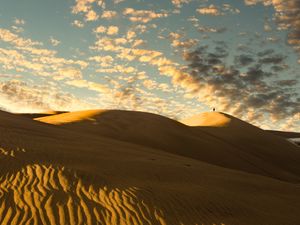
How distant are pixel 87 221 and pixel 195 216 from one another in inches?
108

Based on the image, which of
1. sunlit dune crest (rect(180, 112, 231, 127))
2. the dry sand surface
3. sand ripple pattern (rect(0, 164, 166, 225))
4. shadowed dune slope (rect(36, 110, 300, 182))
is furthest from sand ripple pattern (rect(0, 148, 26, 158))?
sunlit dune crest (rect(180, 112, 231, 127))

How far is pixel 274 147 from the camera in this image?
131 feet

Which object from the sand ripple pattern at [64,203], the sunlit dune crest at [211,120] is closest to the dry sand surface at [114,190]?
the sand ripple pattern at [64,203]

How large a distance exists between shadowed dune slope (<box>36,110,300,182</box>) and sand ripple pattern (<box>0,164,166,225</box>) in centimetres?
1517

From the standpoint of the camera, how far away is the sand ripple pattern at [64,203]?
7859mm

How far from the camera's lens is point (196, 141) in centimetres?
3020

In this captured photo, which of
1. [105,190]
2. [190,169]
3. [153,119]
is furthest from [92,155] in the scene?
[153,119]

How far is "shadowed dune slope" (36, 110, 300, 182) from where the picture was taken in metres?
27.1

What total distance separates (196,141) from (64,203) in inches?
877

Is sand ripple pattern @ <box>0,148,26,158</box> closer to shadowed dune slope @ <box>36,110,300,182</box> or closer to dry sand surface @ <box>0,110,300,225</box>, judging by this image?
dry sand surface @ <box>0,110,300,225</box>

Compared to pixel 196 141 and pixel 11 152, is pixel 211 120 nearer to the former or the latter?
pixel 196 141

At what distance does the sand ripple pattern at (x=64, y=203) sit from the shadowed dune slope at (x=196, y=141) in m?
15.2

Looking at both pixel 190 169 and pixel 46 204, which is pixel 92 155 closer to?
pixel 190 169

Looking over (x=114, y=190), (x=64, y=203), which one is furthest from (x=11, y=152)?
(x=64, y=203)
